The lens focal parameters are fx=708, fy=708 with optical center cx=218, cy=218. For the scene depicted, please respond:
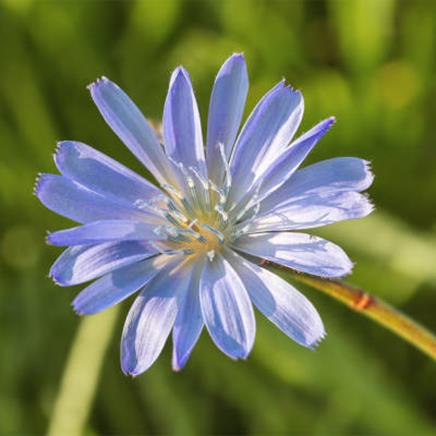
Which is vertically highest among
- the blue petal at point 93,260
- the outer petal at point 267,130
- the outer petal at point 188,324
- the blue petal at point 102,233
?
the outer petal at point 267,130

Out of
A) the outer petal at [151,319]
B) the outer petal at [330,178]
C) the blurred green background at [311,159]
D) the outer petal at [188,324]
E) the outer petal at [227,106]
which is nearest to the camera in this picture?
the outer petal at [188,324]

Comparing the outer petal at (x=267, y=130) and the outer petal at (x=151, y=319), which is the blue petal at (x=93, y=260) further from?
the outer petal at (x=267, y=130)

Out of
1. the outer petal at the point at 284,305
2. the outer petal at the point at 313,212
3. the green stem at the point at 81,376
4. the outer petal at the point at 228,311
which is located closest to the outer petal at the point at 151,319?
the outer petal at the point at 228,311

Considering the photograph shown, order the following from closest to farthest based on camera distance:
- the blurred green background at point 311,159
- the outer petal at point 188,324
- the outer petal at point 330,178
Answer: the outer petal at point 188,324
the outer petal at point 330,178
the blurred green background at point 311,159

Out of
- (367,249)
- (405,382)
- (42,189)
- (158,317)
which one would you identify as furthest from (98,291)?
(405,382)

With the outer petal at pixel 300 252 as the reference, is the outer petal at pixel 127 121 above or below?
above

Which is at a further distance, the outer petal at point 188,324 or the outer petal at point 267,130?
the outer petal at point 267,130

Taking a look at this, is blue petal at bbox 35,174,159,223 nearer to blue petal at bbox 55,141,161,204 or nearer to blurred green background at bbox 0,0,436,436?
blue petal at bbox 55,141,161,204
